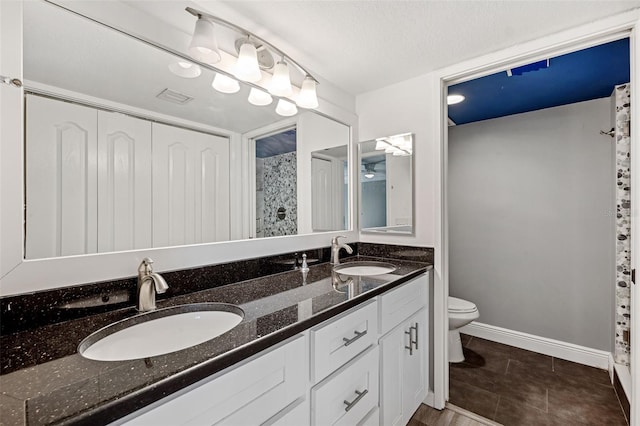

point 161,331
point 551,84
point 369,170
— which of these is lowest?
point 161,331

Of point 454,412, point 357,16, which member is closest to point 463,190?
point 454,412

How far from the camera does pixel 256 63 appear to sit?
1366 mm

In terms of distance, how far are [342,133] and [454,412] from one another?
195 cm

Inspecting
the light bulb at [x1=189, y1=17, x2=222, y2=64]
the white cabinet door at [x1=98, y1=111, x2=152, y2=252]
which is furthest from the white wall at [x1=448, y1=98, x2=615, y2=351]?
the white cabinet door at [x1=98, y1=111, x2=152, y2=252]

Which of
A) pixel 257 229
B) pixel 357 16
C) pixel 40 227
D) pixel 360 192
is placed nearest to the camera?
pixel 40 227

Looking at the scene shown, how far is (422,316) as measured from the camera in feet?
5.87

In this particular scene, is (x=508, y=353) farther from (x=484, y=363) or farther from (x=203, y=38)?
(x=203, y=38)

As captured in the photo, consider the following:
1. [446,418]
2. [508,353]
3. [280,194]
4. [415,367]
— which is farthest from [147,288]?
[508,353]

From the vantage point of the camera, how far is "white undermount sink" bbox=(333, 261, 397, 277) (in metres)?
1.87

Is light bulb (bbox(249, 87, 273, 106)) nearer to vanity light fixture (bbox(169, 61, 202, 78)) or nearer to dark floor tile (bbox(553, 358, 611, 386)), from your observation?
vanity light fixture (bbox(169, 61, 202, 78))

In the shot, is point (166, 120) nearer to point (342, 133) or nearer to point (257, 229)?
point (257, 229)

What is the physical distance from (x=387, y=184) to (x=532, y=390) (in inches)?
66.5

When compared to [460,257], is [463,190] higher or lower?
higher

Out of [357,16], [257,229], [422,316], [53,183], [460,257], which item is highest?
[357,16]
